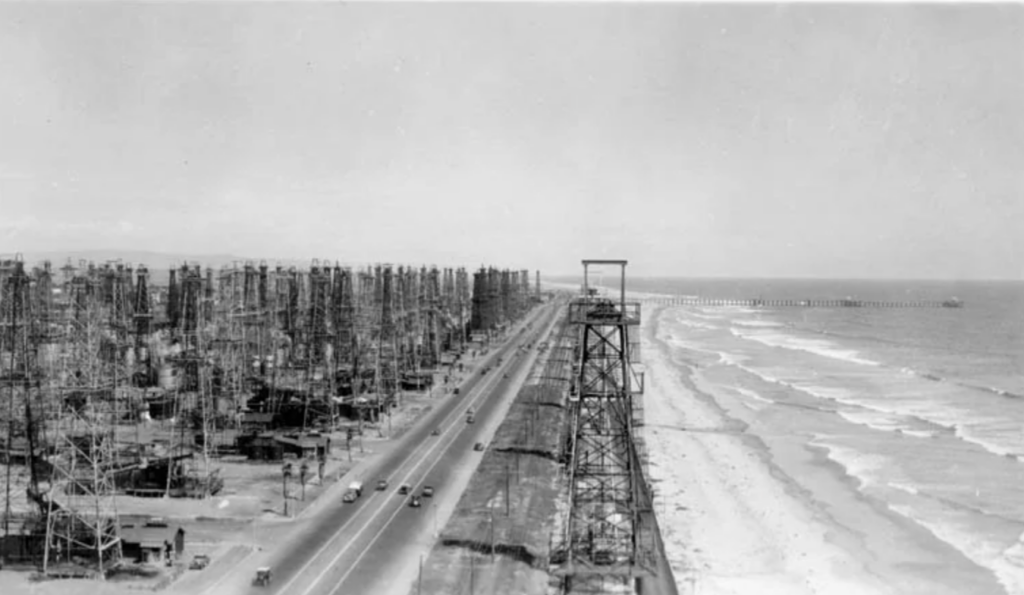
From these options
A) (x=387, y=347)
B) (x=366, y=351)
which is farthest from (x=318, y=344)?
(x=387, y=347)

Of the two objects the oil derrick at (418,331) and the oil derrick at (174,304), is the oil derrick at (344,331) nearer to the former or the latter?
the oil derrick at (418,331)

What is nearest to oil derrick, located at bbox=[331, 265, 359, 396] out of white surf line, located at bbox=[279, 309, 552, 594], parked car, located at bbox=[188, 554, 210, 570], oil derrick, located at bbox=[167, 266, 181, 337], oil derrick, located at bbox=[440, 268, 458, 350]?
white surf line, located at bbox=[279, 309, 552, 594]

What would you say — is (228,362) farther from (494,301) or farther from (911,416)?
(494,301)

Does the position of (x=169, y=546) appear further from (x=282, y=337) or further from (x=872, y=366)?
(x=872, y=366)

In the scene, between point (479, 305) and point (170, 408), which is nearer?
point (170, 408)

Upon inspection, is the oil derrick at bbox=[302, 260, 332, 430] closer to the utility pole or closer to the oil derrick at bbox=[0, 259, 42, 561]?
the oil derrick at bbox=[0, 259, 42, 561]

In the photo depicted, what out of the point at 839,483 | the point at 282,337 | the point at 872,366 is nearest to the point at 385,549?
the point at 839,483

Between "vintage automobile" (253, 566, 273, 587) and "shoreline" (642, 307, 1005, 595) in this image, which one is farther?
"shoreline" (642, 307, 1005, 595)
